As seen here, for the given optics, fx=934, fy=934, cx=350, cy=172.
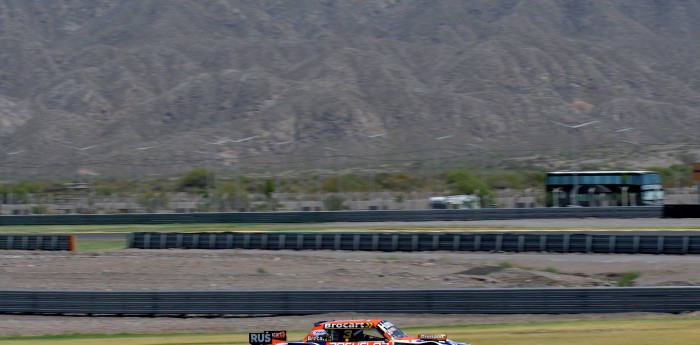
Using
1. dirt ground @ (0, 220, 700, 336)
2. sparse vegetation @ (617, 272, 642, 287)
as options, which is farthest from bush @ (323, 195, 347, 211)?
sparse vegetation @ (617, 272, 642, 287)

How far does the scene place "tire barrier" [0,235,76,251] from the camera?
4250cm

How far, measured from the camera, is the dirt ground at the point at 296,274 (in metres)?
22.4

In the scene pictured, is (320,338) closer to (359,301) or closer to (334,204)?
(359,301)

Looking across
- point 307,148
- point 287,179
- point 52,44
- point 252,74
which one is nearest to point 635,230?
point 287,179

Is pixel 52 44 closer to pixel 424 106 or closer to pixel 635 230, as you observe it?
pixel 424 106

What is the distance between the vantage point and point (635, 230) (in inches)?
1715

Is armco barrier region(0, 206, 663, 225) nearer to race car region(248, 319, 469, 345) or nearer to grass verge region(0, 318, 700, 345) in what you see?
grass verge region(0, 318, 700, 345)

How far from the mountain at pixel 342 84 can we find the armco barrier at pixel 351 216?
4111 cm

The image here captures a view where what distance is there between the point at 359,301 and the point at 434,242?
615 inches

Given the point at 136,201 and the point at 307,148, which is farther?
the point at 307,148

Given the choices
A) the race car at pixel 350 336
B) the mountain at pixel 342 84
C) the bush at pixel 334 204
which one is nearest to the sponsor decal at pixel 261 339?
the race car at pixel 350 336

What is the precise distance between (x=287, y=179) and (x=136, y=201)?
2455 cm

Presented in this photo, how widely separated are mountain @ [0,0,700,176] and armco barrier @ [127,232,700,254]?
5785 cm

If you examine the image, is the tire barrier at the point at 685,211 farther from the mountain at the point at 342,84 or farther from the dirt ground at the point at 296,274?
the mountain at the point at 342,84
